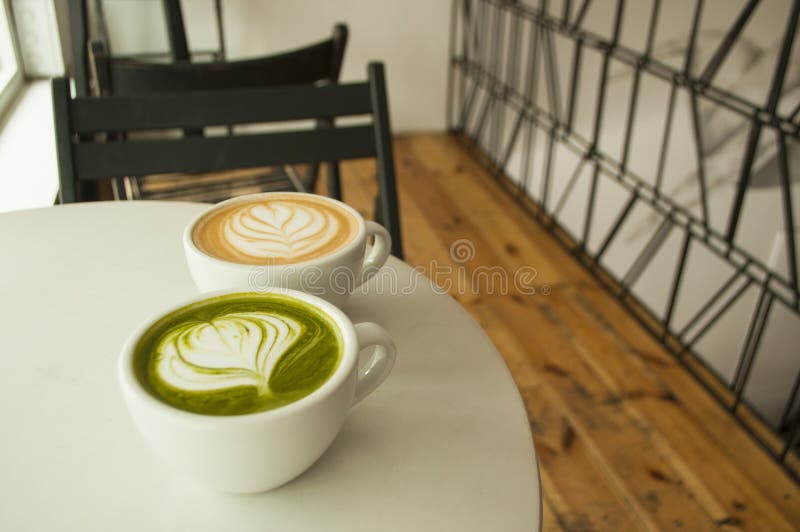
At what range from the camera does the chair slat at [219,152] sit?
963 mm

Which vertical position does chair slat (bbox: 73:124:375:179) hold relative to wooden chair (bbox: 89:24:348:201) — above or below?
below

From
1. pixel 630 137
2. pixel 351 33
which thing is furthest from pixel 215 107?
pixel 351 33

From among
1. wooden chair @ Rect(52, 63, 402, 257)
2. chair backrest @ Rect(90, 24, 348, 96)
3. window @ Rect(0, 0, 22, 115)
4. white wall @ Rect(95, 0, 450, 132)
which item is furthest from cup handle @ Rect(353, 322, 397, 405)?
white wall @ Rect(95, 0, 450, 132)

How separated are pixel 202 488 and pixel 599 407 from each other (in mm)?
1248

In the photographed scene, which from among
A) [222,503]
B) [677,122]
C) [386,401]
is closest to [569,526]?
[386,401]

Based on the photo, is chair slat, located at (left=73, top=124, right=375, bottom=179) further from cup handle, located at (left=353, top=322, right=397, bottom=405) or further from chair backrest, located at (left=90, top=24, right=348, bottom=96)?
cup handle, located at (left=353, top=322, right=397, bottom=405)

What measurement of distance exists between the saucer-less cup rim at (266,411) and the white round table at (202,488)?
66mm

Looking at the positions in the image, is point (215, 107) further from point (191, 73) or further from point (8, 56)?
point (8, 56)

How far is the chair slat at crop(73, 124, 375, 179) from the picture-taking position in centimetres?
96

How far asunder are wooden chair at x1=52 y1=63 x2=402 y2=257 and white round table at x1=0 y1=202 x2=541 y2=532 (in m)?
0.23

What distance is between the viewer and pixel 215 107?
991mm

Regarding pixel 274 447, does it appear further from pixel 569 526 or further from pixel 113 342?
pixel 569 526

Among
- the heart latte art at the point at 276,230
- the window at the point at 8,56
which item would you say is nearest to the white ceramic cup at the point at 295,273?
the heart latte art at the point at 276,230

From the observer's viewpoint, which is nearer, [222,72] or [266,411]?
[266,411]
